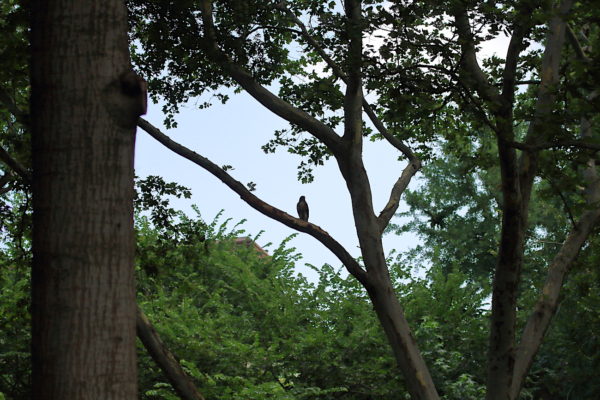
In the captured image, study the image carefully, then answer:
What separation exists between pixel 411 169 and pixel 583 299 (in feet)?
19.6

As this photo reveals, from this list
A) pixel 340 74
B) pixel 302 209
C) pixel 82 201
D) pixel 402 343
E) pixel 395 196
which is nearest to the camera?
pixel 82 201

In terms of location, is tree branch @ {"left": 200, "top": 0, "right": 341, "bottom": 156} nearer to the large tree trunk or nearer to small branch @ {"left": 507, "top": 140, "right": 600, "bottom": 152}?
small branch @ {"left": 507, "top": 140, "right": 600, "bottom": 152}

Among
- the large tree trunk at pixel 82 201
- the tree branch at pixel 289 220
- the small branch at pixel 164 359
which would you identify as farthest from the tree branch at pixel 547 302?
the large tree trunk at pixel 82 201

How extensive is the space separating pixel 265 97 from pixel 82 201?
663cm

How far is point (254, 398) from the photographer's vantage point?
12.4 metres

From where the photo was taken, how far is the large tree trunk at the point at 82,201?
13.0 feet

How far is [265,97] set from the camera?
10.6 metres

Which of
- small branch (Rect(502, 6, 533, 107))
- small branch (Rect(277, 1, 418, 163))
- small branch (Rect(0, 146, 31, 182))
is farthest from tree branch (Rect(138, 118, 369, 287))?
small branch (Rect(502, 6, 533, 107))

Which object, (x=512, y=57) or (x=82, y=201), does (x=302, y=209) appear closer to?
(x=512, y=57)

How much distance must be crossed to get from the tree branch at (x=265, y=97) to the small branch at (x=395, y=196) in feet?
3.61

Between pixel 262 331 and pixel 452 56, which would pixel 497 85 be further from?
pixel 262 331

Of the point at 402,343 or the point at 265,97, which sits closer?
the point at 402,343

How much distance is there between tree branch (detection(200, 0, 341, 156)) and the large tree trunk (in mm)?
5869

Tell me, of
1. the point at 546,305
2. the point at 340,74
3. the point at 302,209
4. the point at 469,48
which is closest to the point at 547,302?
the point at 546,305
